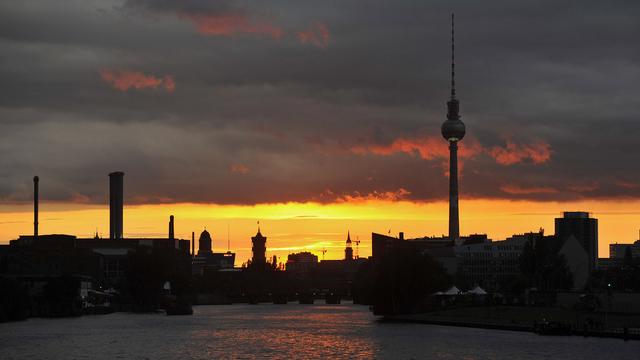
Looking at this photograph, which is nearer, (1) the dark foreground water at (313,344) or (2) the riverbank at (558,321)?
(1) the dark foreground water at (313,344)

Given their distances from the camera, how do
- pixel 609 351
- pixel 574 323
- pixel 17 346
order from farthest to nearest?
pixel 574 323 < pixel 17 346 < pixel 609 351

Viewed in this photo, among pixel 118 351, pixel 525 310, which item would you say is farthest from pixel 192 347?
pixel 525 310

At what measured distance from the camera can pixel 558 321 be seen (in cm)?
16362

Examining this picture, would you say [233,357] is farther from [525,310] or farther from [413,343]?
[525,310]

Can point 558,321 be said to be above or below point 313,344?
above

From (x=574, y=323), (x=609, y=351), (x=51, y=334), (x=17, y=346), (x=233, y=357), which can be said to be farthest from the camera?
(x=51, y=334)

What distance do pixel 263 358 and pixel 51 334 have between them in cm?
5656

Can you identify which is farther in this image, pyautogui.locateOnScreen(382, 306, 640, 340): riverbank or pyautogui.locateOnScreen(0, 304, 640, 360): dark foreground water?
pyautogui.locateOnScreen(382, 306, 640, 340): riverbank

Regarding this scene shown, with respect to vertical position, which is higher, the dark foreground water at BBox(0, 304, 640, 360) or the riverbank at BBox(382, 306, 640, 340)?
the riverbank at BBox(382, 306, 640, 340)

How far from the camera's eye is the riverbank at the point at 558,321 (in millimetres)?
146375

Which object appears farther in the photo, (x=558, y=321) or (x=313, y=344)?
(x=558, y=321)

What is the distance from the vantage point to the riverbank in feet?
480

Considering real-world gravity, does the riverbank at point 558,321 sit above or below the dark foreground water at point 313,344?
above

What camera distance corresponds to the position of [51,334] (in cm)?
17862
